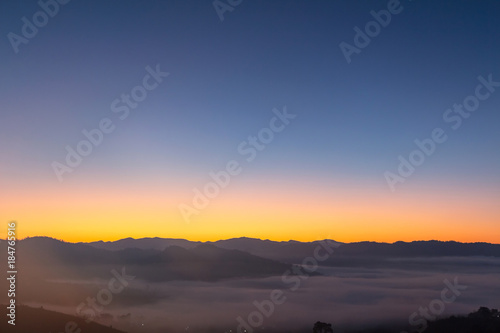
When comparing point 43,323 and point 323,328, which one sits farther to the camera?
point 323,328

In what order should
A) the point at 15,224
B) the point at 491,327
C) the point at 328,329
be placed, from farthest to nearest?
1. the point at 328,329
2. the point at 491,327
3. the point at 15,224

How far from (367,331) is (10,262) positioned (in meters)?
197

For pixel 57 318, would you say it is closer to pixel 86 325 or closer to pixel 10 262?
pixel 86 325

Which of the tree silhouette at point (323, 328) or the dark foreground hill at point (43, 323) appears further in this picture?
the tree silhouette at point (323, 328)

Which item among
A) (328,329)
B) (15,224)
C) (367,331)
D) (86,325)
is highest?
(15,224)

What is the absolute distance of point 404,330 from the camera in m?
182

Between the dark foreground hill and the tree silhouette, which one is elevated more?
the dark foreground hill

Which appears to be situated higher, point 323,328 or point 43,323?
point 43,323

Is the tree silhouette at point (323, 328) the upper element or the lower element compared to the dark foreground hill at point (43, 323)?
lower

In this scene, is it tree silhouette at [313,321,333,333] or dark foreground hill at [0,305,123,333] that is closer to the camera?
dark foreground hill at [0,305,123,333]

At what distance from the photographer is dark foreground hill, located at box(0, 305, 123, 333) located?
71925 millimetres

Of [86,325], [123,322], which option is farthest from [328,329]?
[123,322]

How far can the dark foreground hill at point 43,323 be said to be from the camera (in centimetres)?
7193

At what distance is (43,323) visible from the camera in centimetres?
7981
